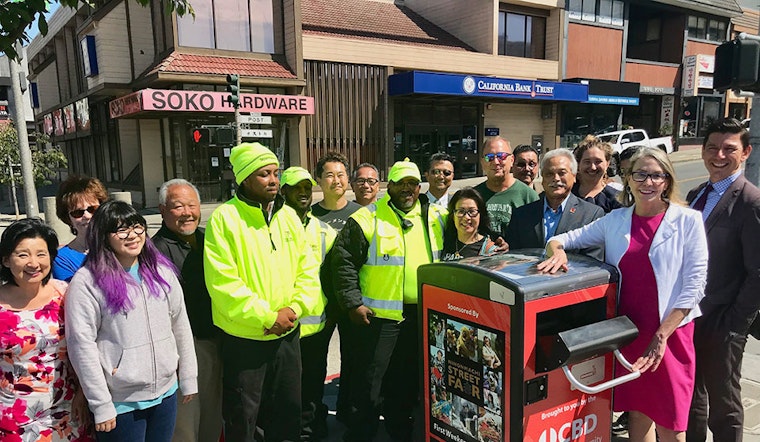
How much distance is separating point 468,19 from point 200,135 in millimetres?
14322

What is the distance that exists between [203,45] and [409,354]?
54.7ft

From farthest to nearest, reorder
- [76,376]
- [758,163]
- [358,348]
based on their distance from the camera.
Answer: [758,163] < [358,348] < [76,376]

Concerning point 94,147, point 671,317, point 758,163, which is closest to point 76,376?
point 671,317

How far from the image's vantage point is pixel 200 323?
297cm

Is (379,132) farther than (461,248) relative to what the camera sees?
Yes

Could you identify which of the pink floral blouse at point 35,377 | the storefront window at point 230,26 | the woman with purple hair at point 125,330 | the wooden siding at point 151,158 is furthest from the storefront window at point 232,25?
the pink floral blouse at point 35,377

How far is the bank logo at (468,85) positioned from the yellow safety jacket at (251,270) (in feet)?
62.7

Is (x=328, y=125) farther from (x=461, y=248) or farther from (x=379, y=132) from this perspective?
(x=461, y=248)

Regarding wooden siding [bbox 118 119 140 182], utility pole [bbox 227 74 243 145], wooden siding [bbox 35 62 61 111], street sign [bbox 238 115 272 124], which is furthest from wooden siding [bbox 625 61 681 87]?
wooden siding [bbox 35 62 61 111]

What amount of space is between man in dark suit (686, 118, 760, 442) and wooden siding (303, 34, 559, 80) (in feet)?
57.4

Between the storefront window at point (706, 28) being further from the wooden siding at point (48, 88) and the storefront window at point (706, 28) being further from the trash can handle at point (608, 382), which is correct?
the wooden siding at point (48, 88)

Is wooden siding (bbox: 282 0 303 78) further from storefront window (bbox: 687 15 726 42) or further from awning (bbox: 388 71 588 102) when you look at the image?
storefront window (bbox: 687 15 726 42)

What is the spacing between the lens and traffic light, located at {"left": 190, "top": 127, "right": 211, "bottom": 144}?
16781 mm

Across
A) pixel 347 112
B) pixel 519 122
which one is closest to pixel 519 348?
pixel 347 112
